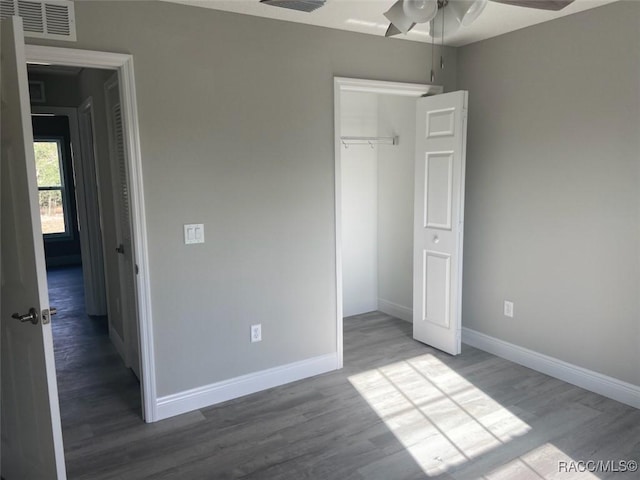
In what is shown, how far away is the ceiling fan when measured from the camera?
1890 mm

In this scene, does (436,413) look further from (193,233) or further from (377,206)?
(377,206)

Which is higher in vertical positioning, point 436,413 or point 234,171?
point 234,171

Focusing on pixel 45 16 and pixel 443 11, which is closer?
pixel 443 11

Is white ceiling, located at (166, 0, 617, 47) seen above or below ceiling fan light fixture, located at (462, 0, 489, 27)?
above

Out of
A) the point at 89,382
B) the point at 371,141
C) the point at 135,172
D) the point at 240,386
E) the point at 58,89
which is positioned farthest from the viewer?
the point at 58,89

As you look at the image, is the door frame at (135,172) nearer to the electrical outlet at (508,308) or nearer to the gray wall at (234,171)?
the gray wall at (234,171)

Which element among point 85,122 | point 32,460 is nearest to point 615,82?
point 32,460

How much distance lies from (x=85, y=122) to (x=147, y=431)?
3348 millimetres

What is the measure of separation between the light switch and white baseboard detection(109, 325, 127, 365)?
1.49m

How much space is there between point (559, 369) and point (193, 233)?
2710mm

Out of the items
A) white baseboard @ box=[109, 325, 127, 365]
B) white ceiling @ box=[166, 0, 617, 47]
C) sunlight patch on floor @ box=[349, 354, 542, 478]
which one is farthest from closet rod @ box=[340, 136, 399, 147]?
white baseboard @ box=[109, 325, 127, 365]

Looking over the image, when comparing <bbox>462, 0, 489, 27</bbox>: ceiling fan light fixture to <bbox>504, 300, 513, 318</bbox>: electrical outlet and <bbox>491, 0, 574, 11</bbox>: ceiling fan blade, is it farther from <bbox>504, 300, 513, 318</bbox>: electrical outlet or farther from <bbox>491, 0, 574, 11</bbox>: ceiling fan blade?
<bbox>504, 300, 513, 318</bbox>: electrical outlet

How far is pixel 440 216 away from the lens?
12.2ft

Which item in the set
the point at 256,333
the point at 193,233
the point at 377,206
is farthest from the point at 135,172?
the point at 377,206
